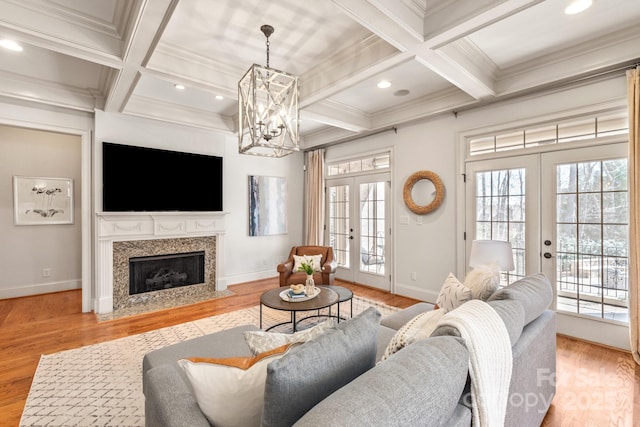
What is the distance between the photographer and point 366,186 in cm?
527

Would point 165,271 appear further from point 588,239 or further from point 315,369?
point 588,239

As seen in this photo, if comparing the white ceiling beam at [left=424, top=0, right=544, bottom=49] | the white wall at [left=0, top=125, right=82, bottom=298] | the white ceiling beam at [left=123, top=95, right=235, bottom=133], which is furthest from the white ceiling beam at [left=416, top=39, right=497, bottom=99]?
→ the white wall at [left=0, top=125, right=82, bottom=298]

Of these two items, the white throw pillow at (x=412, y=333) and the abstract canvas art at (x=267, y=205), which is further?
the abstract canvas art at (x=267, y=205)

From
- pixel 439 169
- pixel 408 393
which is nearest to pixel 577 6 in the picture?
pixel 439 169

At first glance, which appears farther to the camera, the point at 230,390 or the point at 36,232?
the point at 36,232

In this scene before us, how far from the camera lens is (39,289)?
4.79m

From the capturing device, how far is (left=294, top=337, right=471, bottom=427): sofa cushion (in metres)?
0.75

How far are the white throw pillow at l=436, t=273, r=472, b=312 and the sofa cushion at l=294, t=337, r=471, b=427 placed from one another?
102 centimetres

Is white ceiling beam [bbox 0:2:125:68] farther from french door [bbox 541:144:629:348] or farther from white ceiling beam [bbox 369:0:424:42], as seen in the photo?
french door [bbox 541:144:629:348]

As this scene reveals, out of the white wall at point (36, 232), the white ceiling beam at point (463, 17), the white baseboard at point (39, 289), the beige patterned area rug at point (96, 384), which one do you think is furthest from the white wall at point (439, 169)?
the white baseboard at point (39, 289)

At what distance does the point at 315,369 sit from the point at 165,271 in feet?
14.1

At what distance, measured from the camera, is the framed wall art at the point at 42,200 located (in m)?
4.63

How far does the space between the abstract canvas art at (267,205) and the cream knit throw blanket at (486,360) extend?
184 inches

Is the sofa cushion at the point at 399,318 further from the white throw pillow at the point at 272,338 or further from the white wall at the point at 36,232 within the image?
the white wall at the point at 36,232
